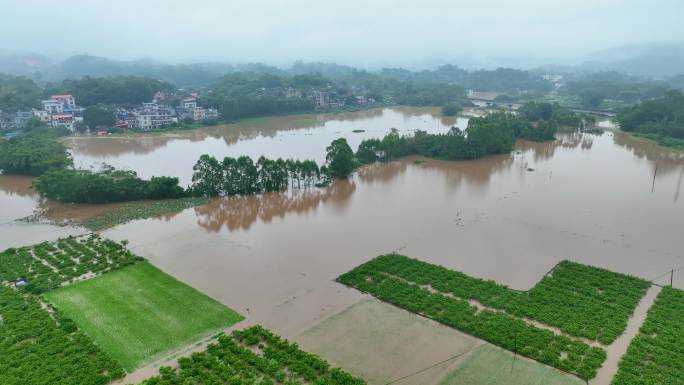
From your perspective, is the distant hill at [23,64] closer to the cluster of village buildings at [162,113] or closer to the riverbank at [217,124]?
the cluster of village buildings at [162,113]

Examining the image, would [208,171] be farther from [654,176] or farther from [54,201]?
[654,176]

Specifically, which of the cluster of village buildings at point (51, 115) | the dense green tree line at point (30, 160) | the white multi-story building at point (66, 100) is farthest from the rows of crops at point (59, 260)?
the white multi-story building at point (66, 100)

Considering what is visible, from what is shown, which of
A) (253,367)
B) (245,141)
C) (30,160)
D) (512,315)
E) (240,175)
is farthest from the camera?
(245,141)

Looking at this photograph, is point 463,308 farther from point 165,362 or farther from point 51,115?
point 51,115

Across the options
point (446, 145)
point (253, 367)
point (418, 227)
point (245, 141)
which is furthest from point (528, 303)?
point (245, 141)

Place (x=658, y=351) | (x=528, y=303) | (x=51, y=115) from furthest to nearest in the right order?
(x=51, y=115)
(x=528, y=303)
(x=658, y=351)

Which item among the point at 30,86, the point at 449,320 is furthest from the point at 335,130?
the point at 30,86

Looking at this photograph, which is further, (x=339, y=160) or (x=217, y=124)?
(x=217, y=124)
